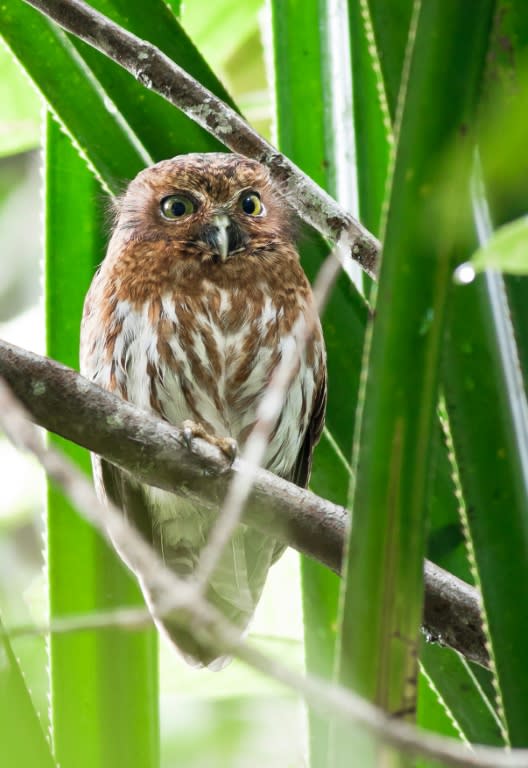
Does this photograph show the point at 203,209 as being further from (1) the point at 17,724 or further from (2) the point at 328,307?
(1) the point at 17,724

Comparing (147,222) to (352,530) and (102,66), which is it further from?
(352,530)

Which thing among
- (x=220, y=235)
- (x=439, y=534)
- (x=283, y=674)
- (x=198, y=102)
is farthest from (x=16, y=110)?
(x=283, y=674)

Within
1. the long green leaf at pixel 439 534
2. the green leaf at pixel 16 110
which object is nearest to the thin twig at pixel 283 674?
the long green leaf at pixel 439 534

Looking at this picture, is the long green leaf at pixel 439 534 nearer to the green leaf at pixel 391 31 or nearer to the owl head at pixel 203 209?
the green leaf at pixel 391 31

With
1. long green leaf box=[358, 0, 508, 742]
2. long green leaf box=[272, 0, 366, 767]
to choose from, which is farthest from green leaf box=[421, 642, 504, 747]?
long green leaf box=[272, 0, 366, 767]

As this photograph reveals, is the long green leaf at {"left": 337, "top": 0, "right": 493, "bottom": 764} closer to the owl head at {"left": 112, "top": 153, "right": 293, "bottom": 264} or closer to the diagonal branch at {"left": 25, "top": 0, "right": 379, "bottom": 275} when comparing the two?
the diagonal branch at {"left": 25, "top": 0, "right": 379, "bottom": 275}

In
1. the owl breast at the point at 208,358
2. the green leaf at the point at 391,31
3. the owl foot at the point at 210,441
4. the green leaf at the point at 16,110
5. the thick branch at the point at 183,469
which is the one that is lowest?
the thick branch at the point at 183,469
